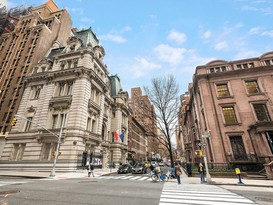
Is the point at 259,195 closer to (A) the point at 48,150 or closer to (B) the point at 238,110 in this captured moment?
(B) the point at 238,110

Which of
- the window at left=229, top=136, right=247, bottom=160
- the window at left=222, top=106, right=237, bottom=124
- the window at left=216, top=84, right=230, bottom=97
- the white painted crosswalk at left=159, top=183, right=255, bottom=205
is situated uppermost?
the window at left=216, top=84, right=230, bottom=97

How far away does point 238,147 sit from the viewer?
20.5 meters

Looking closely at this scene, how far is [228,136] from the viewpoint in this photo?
2102 cm

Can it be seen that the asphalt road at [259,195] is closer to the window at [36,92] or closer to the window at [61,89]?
the window at [61,89]

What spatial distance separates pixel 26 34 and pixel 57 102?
1289 inches

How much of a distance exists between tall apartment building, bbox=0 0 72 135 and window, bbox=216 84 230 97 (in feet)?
133

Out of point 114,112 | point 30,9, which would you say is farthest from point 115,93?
point 30,9

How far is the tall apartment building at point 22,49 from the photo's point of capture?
32.3 metres

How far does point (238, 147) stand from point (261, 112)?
6.61m

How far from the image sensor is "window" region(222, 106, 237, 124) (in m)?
22.0

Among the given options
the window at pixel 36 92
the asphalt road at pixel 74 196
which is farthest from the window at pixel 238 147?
the window at pixel 36 92

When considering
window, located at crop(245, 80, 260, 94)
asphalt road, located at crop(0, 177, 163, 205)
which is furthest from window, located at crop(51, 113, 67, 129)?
window, located at crop(245, 80, 260, 94)

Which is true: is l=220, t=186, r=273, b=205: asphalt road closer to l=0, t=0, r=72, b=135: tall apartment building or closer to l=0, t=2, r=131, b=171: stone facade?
l=0, t=2, r=131, b=171: stone facade

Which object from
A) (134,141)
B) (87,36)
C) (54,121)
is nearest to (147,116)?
(54,121)
